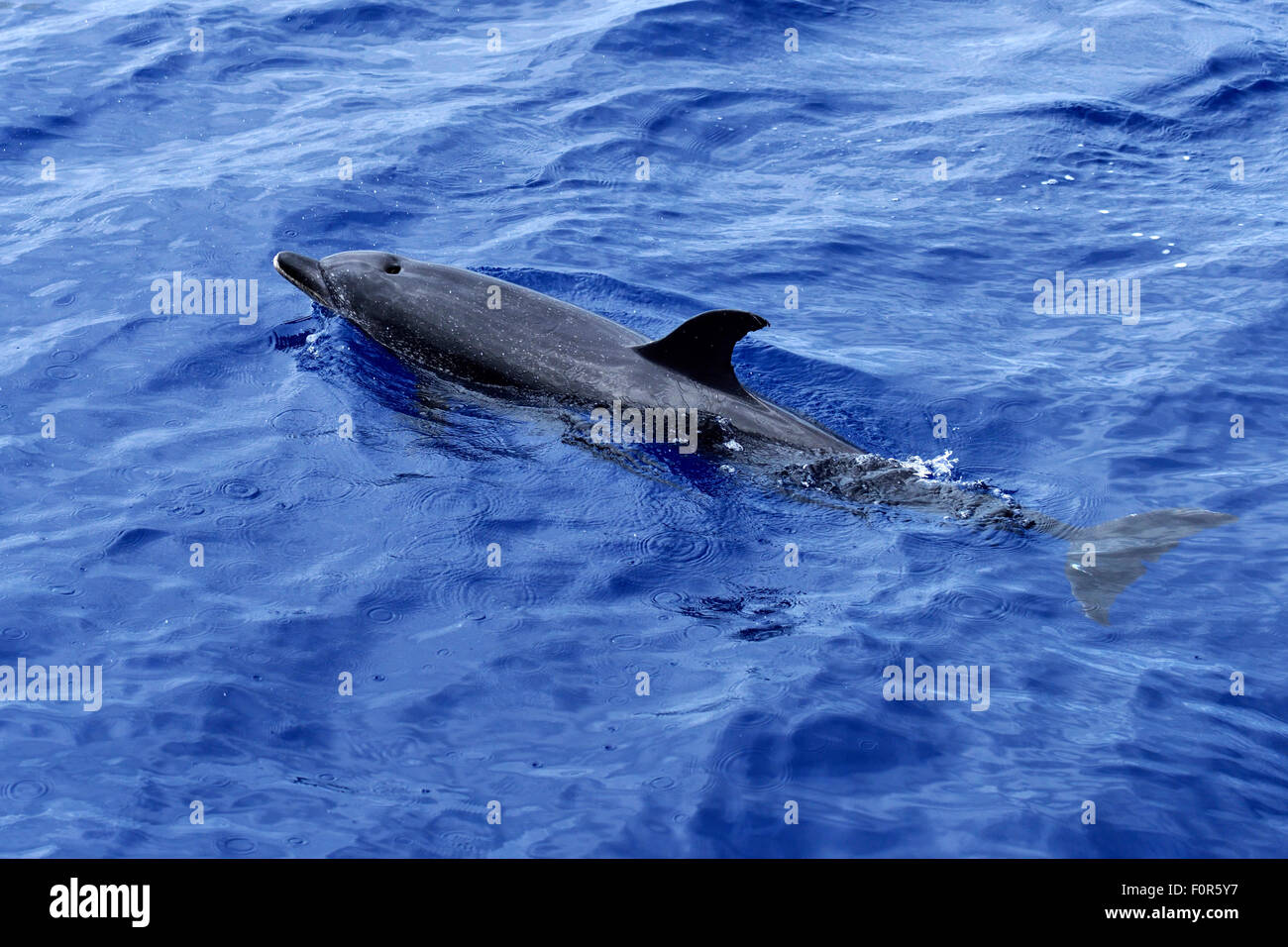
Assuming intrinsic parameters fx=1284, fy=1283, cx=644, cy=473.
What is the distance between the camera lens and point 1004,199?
16.2 meters

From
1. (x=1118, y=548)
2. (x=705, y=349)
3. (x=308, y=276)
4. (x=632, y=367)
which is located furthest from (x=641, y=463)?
(x=308, y=276)

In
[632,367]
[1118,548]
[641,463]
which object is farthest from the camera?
[632,367]

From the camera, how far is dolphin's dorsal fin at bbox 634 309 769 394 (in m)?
10.5

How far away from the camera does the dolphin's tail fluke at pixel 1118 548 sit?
9.19 meters

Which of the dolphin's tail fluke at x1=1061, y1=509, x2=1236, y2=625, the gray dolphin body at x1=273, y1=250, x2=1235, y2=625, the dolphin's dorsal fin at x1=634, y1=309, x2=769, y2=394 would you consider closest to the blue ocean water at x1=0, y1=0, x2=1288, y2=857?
the dolphin's tail fluke at x1=1061, y1=509, x2=1236, y2=625

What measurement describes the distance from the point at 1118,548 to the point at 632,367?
4186mm

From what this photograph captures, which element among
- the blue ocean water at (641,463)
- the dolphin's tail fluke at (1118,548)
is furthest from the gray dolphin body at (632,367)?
the blue ocean water at (641,463)

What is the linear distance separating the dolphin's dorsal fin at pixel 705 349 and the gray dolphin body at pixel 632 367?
11 mm

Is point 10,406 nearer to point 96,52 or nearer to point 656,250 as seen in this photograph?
point 656,250

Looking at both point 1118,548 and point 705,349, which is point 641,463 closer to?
point 705,349

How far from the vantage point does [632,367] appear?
11039 millimetres

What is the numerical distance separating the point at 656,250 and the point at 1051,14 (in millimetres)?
11048

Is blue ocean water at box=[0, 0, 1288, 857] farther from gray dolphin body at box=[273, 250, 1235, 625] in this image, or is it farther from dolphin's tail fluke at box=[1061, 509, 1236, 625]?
gray dolphin body at box=[273, 250, 1235, 625]

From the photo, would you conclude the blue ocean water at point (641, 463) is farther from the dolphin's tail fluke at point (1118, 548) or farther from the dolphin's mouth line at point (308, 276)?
the dolphin's mouth line at point (308, 276)
